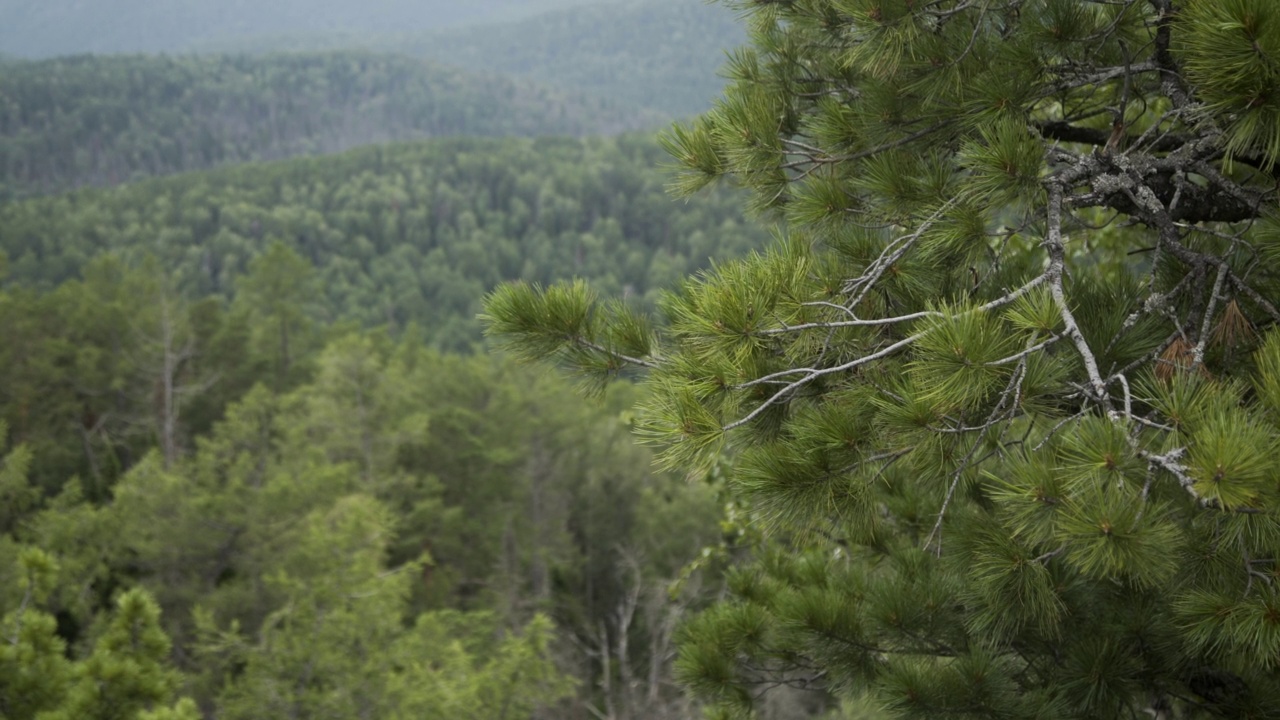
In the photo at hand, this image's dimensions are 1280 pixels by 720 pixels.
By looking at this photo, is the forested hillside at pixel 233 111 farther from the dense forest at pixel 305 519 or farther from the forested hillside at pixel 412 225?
the dense forest at pixel 305 519

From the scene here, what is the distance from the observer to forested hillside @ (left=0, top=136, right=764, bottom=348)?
51.1 meters

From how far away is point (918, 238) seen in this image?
7.36ft

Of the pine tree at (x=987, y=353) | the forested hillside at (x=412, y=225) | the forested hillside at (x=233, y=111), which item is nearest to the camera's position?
the pine tree at (x=987, y=353)

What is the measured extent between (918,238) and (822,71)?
36.8 inches

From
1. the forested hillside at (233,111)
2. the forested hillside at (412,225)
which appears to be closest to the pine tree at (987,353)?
the forested hillside at (412,225)

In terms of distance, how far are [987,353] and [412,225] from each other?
67937 mm

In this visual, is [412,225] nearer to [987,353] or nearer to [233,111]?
[987,353]

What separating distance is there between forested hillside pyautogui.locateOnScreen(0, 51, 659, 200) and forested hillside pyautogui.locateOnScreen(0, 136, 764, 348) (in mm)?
37909

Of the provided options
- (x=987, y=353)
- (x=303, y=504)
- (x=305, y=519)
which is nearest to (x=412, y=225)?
(x=303, y=504)

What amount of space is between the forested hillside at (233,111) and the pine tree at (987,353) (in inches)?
4109

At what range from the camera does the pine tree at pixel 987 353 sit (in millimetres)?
1539

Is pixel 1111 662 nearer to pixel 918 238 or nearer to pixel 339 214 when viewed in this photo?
pixel 918 238

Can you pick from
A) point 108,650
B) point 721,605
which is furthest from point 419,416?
point 721,605

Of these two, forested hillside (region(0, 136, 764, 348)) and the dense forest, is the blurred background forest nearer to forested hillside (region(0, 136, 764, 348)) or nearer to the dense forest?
the dense forest
